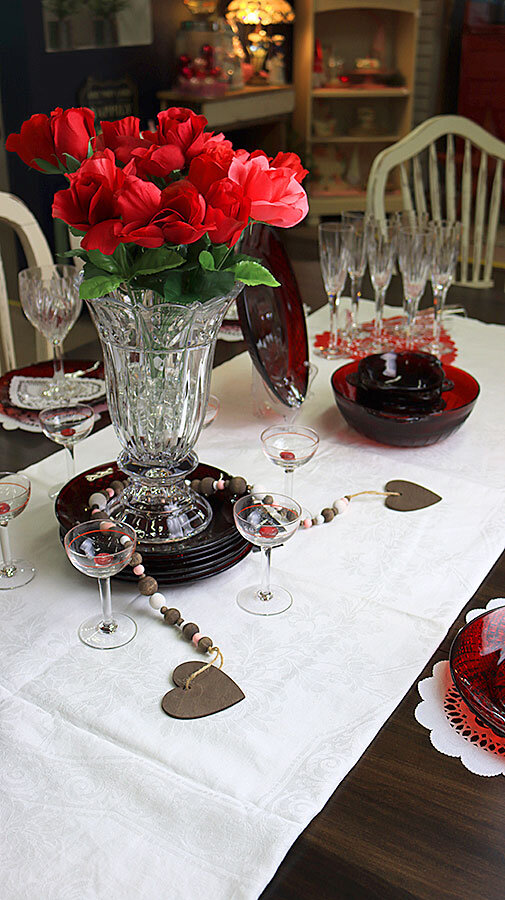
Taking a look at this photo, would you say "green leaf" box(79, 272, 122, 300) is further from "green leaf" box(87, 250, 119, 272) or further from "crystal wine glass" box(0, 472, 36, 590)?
"crystal wine glass" box(0, 472, 36, 590)

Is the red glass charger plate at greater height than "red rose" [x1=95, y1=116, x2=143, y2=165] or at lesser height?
lesser

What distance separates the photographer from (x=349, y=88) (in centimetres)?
482

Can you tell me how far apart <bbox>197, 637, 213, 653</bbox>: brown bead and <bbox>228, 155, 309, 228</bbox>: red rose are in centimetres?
44

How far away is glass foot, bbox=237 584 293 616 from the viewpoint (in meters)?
0.98

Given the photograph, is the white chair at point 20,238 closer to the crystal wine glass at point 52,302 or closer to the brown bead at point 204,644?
the crystal wine glass at point 52,302

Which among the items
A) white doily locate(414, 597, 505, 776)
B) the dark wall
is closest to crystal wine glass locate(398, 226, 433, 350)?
white doily locate(414, 597, 505, 776)

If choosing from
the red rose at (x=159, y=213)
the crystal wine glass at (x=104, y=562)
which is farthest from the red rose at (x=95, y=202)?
the crystal wine glass at (x=104, y=562)

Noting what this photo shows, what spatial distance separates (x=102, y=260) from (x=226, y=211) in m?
0.14

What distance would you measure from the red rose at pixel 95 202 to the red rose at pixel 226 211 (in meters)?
0.09

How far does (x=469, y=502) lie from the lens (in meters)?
1.23

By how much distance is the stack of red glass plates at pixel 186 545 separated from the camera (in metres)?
1.00

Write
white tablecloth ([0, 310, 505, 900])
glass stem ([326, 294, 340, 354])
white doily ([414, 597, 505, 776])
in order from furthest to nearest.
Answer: glass stem ([326, 294, 340, 354])
white doily ([414, 597, 505, 776])
white tablecloth ([0, 310, 505, 900])

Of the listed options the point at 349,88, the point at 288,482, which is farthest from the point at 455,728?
the point at 349,88

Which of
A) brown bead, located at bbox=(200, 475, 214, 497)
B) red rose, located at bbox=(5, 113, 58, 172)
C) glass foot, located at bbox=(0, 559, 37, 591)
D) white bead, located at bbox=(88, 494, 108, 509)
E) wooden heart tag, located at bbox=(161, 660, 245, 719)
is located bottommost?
wooden heart tag, located at bbox=(161, 660, 245, 719)
